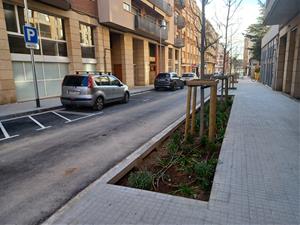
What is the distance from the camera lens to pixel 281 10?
42.2 feet

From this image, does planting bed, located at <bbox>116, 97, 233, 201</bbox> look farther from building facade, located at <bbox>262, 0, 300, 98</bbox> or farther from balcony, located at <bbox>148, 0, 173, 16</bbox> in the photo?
balcony, located at <bbox>148, 0, 173, 16</bbox>

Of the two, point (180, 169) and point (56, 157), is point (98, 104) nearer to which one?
point (56, 157)

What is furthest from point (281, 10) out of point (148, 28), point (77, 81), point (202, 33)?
point (148, 28)

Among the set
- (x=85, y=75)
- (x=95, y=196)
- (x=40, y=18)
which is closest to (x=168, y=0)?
(x=40, y=18)

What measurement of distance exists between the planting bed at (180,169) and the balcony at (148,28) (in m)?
19.1

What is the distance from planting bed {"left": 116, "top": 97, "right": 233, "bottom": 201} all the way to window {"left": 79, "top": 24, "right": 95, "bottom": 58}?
48.0 feet

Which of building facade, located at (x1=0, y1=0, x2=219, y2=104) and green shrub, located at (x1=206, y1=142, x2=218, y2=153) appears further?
building facade, located at (x1=0, y1=0, x2=219, y2=104)

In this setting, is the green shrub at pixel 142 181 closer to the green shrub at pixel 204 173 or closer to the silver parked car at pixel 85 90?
the green shrub at pixel 204 173

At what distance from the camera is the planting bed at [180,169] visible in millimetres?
3422

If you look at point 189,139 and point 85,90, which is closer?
point 189,139

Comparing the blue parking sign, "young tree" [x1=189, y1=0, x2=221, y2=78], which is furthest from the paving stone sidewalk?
the blue parking sign

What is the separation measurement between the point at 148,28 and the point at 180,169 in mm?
23030

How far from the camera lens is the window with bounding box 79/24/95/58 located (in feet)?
57.9

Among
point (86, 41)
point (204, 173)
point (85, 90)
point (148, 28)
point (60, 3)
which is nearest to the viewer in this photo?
point (204, 173)
